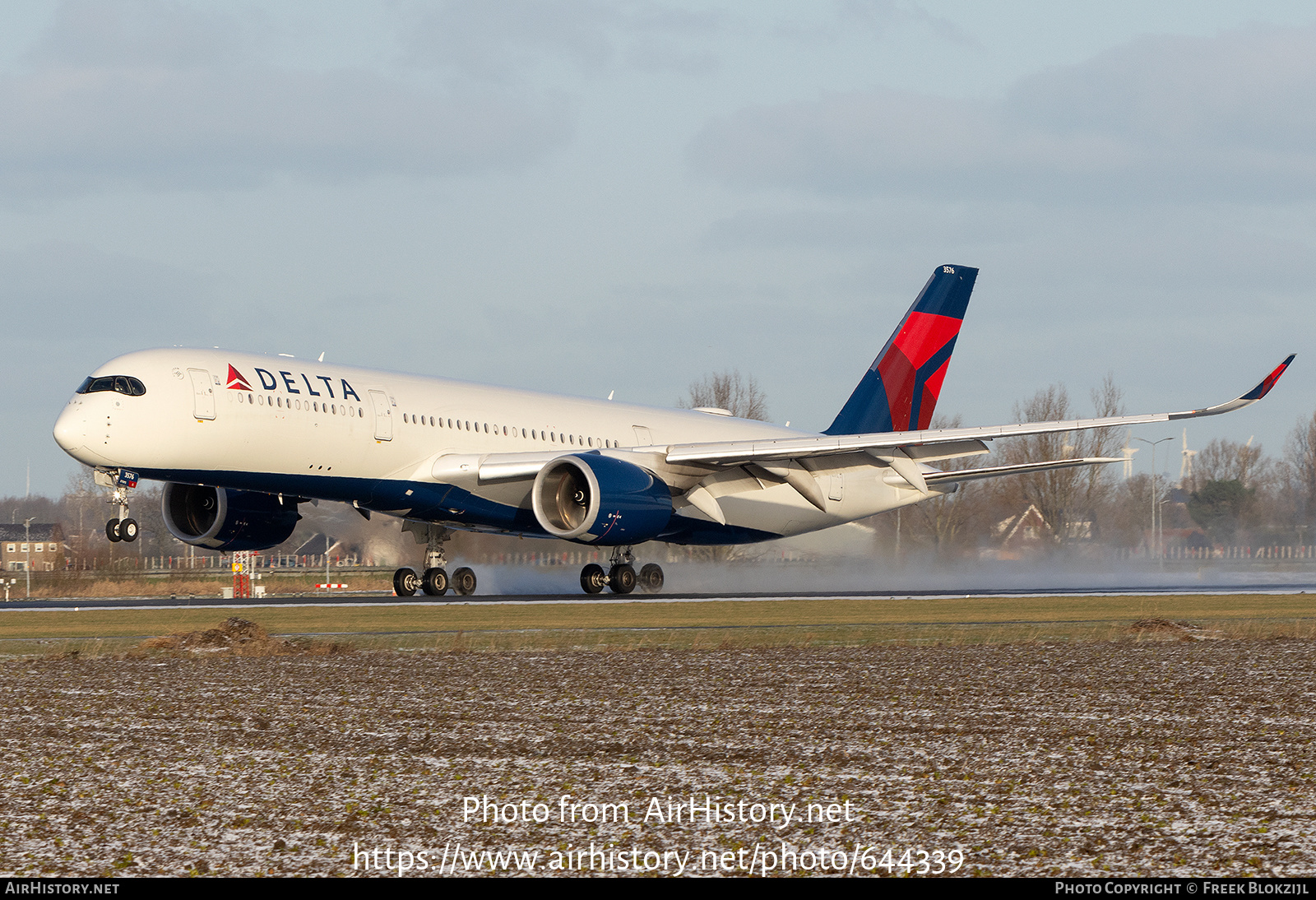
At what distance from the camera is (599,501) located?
31.0 m

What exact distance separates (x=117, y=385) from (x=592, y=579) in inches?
494

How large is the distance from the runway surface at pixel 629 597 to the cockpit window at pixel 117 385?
193 inches

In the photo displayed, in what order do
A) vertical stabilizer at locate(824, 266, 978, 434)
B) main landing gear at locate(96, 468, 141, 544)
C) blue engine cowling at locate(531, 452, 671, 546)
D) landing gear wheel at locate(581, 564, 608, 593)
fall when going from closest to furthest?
main landing gear at locate(96, 468, 141, 544)
blue engine cowling at locate(531, 452, 671, 546)
landing gear wheel at locate(581, 564, 608, 593)
vertical stabilizer at locate(824, 266, 978, 434)

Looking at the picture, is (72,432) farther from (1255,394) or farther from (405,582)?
(1255,394)

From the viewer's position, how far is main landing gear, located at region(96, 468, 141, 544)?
26375 mm

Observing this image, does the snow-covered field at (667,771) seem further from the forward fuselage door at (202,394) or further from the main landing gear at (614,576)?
the main landing gear at (614,576)

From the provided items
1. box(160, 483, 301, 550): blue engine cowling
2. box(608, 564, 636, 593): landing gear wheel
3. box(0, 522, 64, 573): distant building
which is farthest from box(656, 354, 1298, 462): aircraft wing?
box(0, 522, 64, 573): distant building

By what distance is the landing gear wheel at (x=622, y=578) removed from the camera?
35.5 meters

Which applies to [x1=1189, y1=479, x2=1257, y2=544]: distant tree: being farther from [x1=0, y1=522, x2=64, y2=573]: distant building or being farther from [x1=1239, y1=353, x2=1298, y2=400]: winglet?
[x1=0, y1=522, x2=64, y2=573]: distant building

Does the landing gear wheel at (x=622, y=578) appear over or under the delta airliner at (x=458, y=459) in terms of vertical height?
under

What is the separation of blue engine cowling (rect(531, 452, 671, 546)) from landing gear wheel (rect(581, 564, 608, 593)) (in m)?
3.53

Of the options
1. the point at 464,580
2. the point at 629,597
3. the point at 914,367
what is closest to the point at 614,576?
the point at 629,597

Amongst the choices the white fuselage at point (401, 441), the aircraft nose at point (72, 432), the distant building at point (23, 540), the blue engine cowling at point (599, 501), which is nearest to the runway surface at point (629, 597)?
the blue engine cowling at point (599, 501)
